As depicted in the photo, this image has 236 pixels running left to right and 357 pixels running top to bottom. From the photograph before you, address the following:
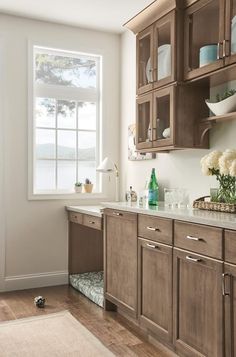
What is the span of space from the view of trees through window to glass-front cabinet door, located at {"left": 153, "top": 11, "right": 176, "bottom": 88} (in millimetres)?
1448

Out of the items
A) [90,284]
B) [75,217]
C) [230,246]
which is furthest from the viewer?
[75,217]

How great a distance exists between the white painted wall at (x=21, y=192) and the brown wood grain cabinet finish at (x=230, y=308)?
249 centimetres

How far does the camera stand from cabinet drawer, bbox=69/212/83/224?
152 inches

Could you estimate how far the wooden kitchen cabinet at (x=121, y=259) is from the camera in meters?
2.92

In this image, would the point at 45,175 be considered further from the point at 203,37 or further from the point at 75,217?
the point at 203,37

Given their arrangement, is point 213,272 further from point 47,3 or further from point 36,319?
point 47,3

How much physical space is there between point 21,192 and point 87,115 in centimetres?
114

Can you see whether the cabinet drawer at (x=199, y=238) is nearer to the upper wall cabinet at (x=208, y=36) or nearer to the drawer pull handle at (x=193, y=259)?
the drawer pull handle at (x=193, y=259)

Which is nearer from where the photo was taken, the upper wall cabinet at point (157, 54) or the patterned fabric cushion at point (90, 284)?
the upper wall cabinet at point (157, 54)

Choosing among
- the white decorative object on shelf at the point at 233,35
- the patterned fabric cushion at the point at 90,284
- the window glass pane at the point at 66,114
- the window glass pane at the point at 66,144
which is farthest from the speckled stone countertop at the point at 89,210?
the white decorative object on shelf at the point at 233,35

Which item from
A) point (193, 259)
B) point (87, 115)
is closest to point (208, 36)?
point (193, 259)

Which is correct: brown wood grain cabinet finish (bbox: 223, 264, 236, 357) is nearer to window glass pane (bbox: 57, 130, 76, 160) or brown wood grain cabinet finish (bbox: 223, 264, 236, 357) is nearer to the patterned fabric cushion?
the patterned fabric cushion

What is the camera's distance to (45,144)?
423cm

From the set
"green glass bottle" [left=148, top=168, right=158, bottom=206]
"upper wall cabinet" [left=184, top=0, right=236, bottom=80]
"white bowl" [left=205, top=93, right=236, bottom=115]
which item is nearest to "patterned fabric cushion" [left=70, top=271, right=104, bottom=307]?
"green glass bottle" [left=148, top=168, right=158, bottom=206]
